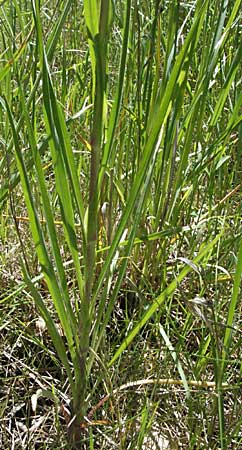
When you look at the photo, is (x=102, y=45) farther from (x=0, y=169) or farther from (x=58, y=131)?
(x=0, y=169)

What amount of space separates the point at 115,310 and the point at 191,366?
20cm

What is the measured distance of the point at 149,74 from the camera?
40.8 inches

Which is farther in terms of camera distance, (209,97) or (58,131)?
(209,97)

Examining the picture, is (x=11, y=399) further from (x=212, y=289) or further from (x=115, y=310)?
(x=212, y=289)

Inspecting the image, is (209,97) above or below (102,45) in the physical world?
below

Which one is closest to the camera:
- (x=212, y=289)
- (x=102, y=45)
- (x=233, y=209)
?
(x=102, y=45)

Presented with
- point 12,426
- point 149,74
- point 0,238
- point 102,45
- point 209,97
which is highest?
point 102,45

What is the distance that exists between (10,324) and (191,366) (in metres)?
0.29

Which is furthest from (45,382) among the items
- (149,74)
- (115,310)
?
(149,74)

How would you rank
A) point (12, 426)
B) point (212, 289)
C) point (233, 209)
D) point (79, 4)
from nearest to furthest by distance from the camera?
point (12, 426) < point (212, 289) < point (233, 209) < point (79, 4)

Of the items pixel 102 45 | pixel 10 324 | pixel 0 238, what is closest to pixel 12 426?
pixel 10 324

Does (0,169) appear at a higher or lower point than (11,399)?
higher

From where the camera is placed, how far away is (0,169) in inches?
41.3

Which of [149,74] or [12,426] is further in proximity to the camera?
[149,74]
